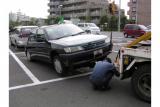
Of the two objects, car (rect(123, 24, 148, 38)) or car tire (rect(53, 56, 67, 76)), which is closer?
car tire (rect(53, 56, 67, 76))

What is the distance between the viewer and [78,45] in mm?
7285

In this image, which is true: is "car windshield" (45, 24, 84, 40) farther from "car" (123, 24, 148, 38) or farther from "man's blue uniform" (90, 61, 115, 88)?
"car" (123, 24, 148, 38)

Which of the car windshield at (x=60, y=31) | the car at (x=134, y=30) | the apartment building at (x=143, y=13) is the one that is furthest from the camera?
the apartment building at (x=143, y=13)

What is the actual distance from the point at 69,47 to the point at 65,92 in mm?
1567

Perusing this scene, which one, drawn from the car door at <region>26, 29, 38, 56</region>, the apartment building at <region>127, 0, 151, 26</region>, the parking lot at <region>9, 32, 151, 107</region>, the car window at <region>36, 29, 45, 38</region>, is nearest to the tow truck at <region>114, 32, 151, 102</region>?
the parking lot at <region>9, 32, 151, 107</region>

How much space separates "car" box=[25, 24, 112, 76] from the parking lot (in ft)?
1.52

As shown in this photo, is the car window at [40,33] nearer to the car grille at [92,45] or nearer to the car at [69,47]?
the car at [69,47]

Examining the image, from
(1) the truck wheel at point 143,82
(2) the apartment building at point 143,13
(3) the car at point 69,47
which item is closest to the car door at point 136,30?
(3) the car at point 69,47

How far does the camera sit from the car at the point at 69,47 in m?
7.24

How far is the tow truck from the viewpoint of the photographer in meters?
5.05

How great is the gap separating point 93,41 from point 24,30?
11.0 metres

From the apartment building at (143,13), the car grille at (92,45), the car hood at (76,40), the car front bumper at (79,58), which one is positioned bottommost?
the car front bumper at (79,58)

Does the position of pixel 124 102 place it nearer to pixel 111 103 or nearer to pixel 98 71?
pixel 111 103
